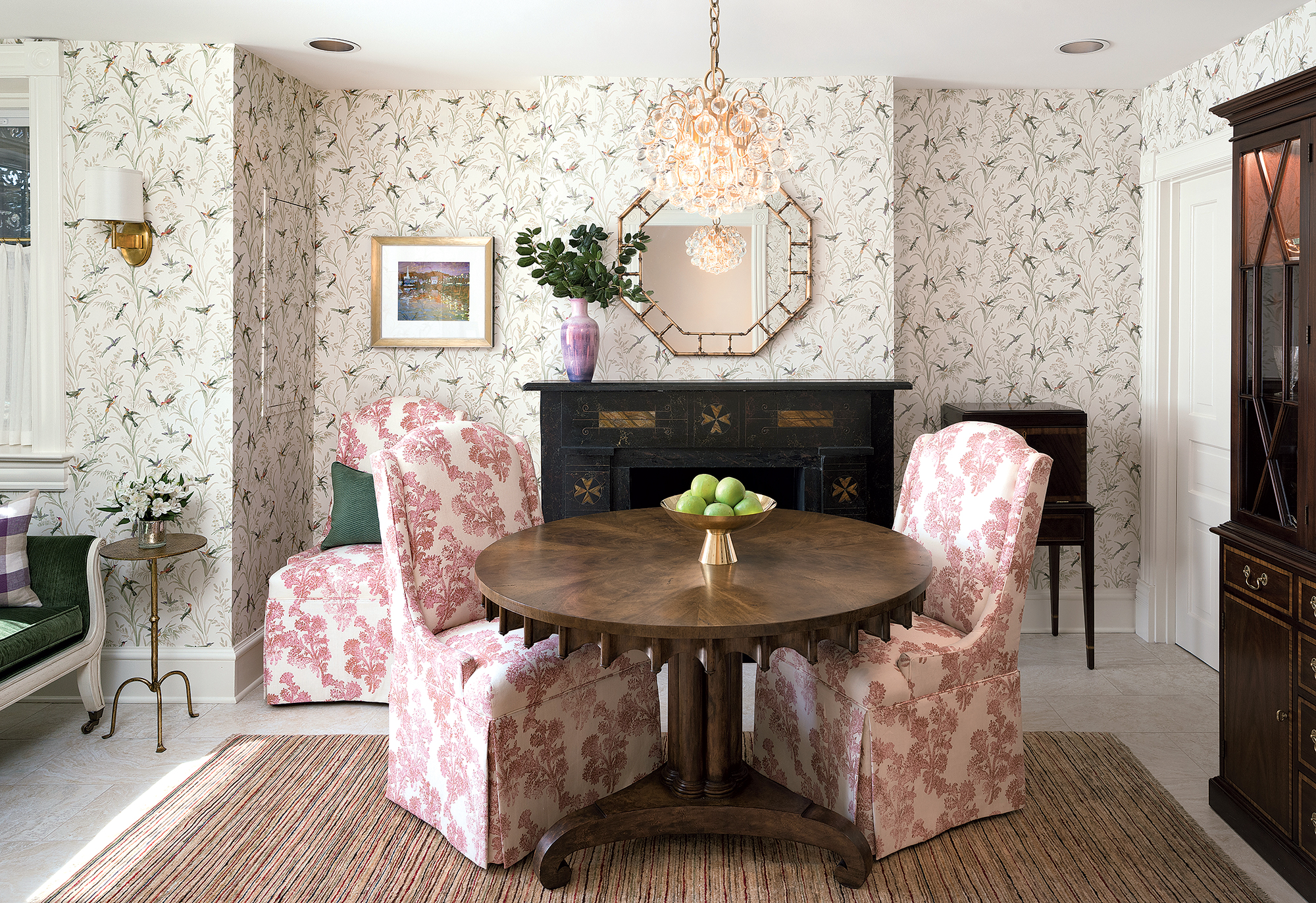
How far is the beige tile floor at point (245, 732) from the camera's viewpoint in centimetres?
246

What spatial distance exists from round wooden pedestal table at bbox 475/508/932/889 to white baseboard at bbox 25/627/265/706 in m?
1.69

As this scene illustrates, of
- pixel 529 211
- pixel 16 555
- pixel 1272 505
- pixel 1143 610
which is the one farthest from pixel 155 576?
pixel 1143 610

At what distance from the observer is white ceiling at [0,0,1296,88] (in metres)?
3.09

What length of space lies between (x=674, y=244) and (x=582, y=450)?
1.00 meters

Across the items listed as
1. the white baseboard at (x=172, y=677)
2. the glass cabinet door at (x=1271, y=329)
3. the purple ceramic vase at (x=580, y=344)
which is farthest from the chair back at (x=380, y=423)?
the glass cabinet door at (x=1271, y=329)

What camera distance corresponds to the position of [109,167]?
137 inches

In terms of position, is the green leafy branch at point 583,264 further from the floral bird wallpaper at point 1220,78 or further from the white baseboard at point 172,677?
the floral bird wallpaper at point 1220,78

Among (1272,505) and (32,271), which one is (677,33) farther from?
(32,271)

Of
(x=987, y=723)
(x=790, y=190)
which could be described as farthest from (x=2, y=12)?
(x=987, y=723)

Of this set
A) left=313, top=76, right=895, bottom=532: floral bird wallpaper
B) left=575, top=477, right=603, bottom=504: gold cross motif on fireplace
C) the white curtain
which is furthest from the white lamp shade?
left=575, top=477, right=603, bottom=504: gold cross motif on fireplace

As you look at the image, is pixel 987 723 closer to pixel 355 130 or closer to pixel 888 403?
pixel 888 403

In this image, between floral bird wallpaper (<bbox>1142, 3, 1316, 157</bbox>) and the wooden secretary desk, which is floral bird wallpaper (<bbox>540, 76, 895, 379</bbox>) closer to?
the wooden secretary desk

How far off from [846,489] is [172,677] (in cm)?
280

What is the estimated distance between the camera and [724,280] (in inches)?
158
